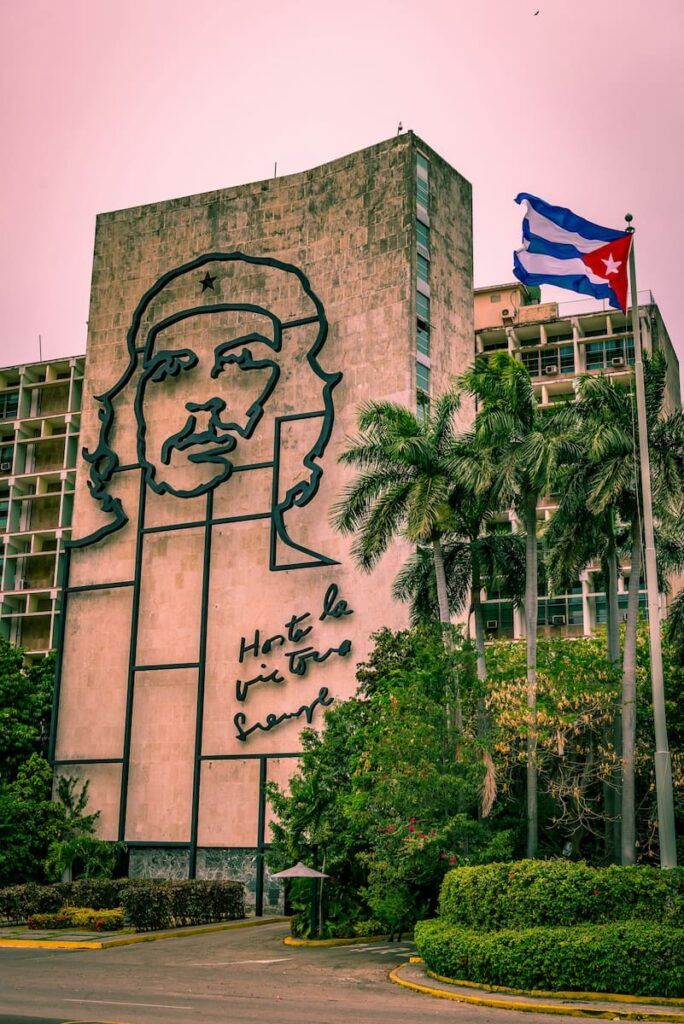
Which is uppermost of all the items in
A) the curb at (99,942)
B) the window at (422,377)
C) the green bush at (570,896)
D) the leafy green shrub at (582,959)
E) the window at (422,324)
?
the window at (422,324)

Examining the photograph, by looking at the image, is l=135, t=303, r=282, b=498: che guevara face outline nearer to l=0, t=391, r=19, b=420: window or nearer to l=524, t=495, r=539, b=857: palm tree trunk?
l=524, t=495, r=539, b=857: palm tree trunk

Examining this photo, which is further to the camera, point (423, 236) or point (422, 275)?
point (423, 236)

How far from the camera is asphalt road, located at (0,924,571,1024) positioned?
19938 millimetres

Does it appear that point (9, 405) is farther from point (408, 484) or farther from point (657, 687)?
point (657, 687)

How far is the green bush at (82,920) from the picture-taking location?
124 ft

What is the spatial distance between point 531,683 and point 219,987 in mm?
13122

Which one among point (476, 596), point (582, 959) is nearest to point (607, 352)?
point (476, 596)

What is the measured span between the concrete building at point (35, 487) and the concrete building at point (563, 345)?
32437mm

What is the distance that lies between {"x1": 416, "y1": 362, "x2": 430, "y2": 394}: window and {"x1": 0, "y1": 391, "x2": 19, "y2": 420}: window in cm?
5215

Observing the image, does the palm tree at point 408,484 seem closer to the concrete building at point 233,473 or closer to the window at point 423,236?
the concrete building at point 233,473

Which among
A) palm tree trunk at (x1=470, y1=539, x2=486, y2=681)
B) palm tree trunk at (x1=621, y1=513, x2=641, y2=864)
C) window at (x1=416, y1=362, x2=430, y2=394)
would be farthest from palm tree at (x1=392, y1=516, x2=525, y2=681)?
window at (x1=416, y1=362, x2=430, y2=394)

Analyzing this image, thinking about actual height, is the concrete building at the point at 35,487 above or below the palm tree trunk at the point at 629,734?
above

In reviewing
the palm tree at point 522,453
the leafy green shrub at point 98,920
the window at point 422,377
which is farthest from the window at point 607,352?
the leafy green shrub at point 98,920

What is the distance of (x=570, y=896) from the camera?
24.3 m
